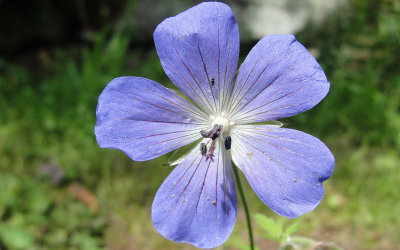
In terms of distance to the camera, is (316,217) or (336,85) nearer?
(316,217)

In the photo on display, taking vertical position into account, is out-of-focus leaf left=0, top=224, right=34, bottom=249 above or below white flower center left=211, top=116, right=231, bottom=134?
below

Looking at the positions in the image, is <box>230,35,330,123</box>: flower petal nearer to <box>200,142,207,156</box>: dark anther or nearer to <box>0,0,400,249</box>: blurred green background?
<box>200,142,207,156</box>: dark anther

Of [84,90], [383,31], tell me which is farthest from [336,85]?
[84,90]

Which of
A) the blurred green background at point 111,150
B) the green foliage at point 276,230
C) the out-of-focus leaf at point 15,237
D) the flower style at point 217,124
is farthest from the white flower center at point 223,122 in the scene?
the out-of-focus leaf at point 15,237

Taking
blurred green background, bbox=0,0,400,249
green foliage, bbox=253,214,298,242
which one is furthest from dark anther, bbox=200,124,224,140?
blurred green background, bbox=0,0,400,249

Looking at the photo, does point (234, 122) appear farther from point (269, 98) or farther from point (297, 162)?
point (297, 162)

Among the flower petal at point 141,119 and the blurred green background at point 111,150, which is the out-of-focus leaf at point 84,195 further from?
the flower petal at point 141,119

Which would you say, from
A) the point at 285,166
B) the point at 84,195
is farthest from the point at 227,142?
the point at 84,195
